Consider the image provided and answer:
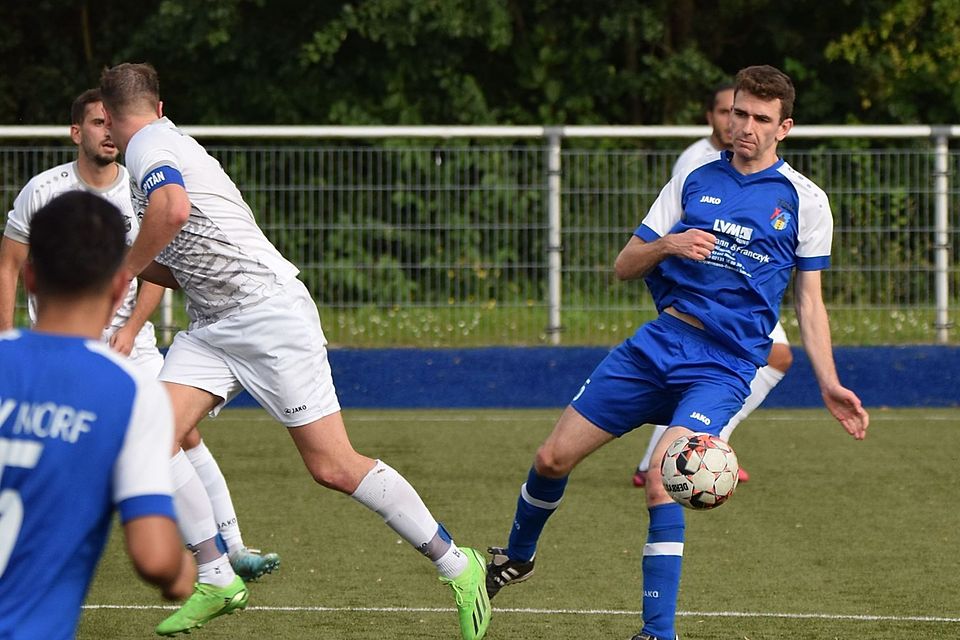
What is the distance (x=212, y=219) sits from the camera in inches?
213

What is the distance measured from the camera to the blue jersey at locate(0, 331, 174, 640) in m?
2.73

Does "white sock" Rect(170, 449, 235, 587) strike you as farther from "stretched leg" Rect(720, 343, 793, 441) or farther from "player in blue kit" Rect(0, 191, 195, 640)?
"stretched leg" Rect(720, 343, 793, 441)

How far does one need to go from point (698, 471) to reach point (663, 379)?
1.66 ft

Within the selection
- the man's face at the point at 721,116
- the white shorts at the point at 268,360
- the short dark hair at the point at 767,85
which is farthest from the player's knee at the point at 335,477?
the man's face at the point at 721,116

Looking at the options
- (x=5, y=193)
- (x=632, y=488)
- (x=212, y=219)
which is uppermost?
(x=212, y=219)

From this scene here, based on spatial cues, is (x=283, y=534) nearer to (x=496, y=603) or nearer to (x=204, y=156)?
(x=496, y=603)

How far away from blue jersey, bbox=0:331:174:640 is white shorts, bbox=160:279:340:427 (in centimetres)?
254

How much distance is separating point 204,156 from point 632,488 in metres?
3.94

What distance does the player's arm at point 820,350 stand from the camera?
17.9 feet

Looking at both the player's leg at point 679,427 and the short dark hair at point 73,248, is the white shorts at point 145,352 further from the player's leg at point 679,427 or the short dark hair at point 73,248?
the short dark hair at point 73,248

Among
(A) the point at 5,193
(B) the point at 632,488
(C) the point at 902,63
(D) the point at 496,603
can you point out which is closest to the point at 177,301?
(A) the point at 5,193

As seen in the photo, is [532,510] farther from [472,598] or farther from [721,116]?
[721,116]

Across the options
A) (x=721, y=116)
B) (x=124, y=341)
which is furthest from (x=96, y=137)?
(x=721, y=116)

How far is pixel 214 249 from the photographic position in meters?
5.42
